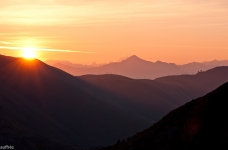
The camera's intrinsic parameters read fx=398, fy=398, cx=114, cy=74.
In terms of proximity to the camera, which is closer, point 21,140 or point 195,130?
point 195,130

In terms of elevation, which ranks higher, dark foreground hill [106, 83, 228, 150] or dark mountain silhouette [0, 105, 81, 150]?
dark mountain silhouette [0, 105, 81, 150]

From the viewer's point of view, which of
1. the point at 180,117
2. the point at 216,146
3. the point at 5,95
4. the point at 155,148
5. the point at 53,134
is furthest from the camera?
the point at 5,95

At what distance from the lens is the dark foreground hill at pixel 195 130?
54.9 metres

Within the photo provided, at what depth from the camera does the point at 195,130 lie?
57.4 metres

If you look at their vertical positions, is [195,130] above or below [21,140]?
below

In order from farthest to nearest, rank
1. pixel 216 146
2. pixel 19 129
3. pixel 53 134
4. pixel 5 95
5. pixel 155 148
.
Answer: pixel 5 95 → pixel 53 134 → pixel 19 129 → pixel 155 148 → pixel 216 146

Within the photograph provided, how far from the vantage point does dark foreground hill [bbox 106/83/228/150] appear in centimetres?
5491

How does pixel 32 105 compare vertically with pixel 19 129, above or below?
above

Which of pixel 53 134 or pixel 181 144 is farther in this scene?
pixel 53 134

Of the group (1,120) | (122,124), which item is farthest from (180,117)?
(122,124)

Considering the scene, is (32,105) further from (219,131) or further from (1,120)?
(219,131)

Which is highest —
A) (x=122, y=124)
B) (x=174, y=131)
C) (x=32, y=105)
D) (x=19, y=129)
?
(x=32, y=105)

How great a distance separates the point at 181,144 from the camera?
185 ft

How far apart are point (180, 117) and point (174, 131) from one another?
3.84 metres
